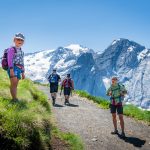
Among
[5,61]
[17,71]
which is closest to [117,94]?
[17,71]

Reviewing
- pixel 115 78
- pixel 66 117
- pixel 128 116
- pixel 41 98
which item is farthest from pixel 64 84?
pixel 41 98

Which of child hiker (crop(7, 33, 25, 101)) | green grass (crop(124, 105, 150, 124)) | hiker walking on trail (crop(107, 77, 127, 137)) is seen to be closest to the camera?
child hiker (crop(7, 33, 25, 101))

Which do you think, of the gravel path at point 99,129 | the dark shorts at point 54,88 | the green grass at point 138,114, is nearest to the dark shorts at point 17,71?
the gravel path at point 99,129

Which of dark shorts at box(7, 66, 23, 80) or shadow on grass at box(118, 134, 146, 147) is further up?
dark shorts at box(7, 66, 23, 80)

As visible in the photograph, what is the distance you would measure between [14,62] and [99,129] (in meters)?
7.79

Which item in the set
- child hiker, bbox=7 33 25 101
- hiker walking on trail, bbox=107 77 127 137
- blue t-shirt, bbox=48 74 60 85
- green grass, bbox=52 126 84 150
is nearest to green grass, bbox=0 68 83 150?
child hiker, bbox=7 33 25 101

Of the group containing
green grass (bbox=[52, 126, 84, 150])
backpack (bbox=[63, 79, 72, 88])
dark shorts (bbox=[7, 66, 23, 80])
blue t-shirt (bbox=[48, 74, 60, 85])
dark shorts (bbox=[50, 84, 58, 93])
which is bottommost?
green grass (bbox=[52, 126, 84, 150])

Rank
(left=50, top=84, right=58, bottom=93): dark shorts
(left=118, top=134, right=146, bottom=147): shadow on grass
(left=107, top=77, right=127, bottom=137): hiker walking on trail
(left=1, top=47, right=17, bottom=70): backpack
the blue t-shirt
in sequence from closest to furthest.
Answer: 1. (left=1, top=47, right=17, bottom=70): backpack
2. (left=118, top=134, right=146, bottom=147): shadow on grass
3. (left=107, top=77, right=127, bottom=137): hiker walking on trail
4. (left=50, top=84, right=58, bottom=93): dark shorts
5. the blue t-shirt

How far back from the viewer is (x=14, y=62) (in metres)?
12.7

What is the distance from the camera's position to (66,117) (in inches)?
835

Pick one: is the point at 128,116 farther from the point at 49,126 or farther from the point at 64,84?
the point at 49,126

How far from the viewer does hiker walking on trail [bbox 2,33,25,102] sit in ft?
40.8

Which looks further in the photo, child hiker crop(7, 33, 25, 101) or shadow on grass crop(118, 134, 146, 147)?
shadow on grass crop(118, 134, 146, 147)

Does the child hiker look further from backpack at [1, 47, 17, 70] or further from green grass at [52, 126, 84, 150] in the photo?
green grass at [52, 126, 84, 150]
